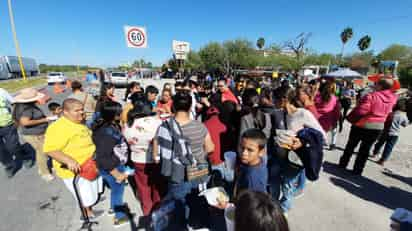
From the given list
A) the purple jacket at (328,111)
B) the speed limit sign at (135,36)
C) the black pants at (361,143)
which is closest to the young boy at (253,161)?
the purple jacket at (328,111)

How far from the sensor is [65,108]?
1.81 meters

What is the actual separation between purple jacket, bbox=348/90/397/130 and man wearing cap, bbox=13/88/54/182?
5550mm

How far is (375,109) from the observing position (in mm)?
2904

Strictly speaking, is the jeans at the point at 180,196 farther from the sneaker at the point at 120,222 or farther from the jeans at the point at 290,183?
the jeans at the point at 290,183

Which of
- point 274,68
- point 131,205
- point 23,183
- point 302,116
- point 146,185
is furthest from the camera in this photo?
point 274,68

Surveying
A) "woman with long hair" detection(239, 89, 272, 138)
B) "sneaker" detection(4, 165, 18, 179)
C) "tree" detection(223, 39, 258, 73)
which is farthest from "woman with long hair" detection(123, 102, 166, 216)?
"tree" detection(223, 39, 258, 73)

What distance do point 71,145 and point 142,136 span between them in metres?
0.71

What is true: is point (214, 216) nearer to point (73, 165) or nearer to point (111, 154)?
point (111, 154)

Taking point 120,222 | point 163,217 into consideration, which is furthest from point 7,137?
point 163,217

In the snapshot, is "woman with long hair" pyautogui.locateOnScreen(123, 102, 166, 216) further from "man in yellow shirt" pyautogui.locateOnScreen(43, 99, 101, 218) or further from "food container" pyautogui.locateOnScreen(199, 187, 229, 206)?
→ "food container" pyautogui.locateOnScreen(199, 187, 229, 206)

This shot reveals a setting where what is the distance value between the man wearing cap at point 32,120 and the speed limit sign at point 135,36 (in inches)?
88.7

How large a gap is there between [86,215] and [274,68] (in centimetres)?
4005

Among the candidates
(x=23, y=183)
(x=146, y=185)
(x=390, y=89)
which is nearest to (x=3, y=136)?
(x=23, y=183)

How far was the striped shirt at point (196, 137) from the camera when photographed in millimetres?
1742
